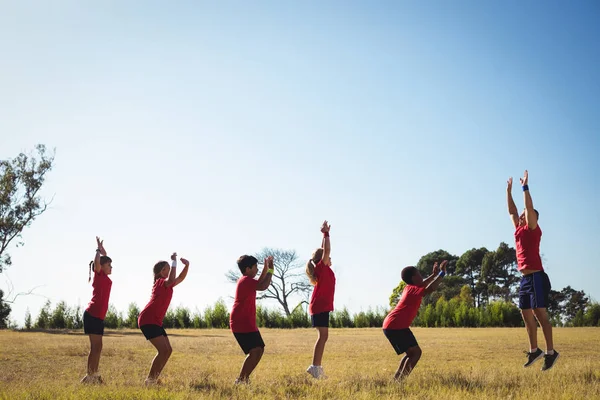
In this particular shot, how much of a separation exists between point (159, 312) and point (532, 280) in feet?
19.5

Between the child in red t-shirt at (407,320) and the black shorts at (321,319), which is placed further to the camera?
the black shorts at (321,319)

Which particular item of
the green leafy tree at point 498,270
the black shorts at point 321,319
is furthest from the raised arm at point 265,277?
the green leafy tree at point 498,270

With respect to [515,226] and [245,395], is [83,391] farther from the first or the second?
[515,226]

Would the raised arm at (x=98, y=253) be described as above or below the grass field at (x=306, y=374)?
above

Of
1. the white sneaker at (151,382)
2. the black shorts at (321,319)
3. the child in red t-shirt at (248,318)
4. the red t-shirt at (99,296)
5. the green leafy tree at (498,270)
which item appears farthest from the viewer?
the green leafy tree at (498,270)

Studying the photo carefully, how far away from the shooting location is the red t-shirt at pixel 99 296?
30.3ft

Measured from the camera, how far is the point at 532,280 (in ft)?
30.2

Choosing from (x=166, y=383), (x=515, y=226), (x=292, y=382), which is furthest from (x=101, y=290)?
(x=515, y=226)

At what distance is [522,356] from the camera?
1325 centimetres

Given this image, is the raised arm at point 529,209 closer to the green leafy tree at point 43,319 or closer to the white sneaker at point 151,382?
the white sneaker at point 151,382

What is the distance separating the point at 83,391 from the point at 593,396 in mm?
6273

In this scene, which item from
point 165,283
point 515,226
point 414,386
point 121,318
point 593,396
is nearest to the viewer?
point 593,396

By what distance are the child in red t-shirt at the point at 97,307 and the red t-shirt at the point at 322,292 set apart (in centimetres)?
339

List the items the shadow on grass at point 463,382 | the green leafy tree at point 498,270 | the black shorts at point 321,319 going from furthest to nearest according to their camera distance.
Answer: the green leafy tree at point 498,270 < the black shorts at point 321,319 < the shadow on grass at point 463,382
